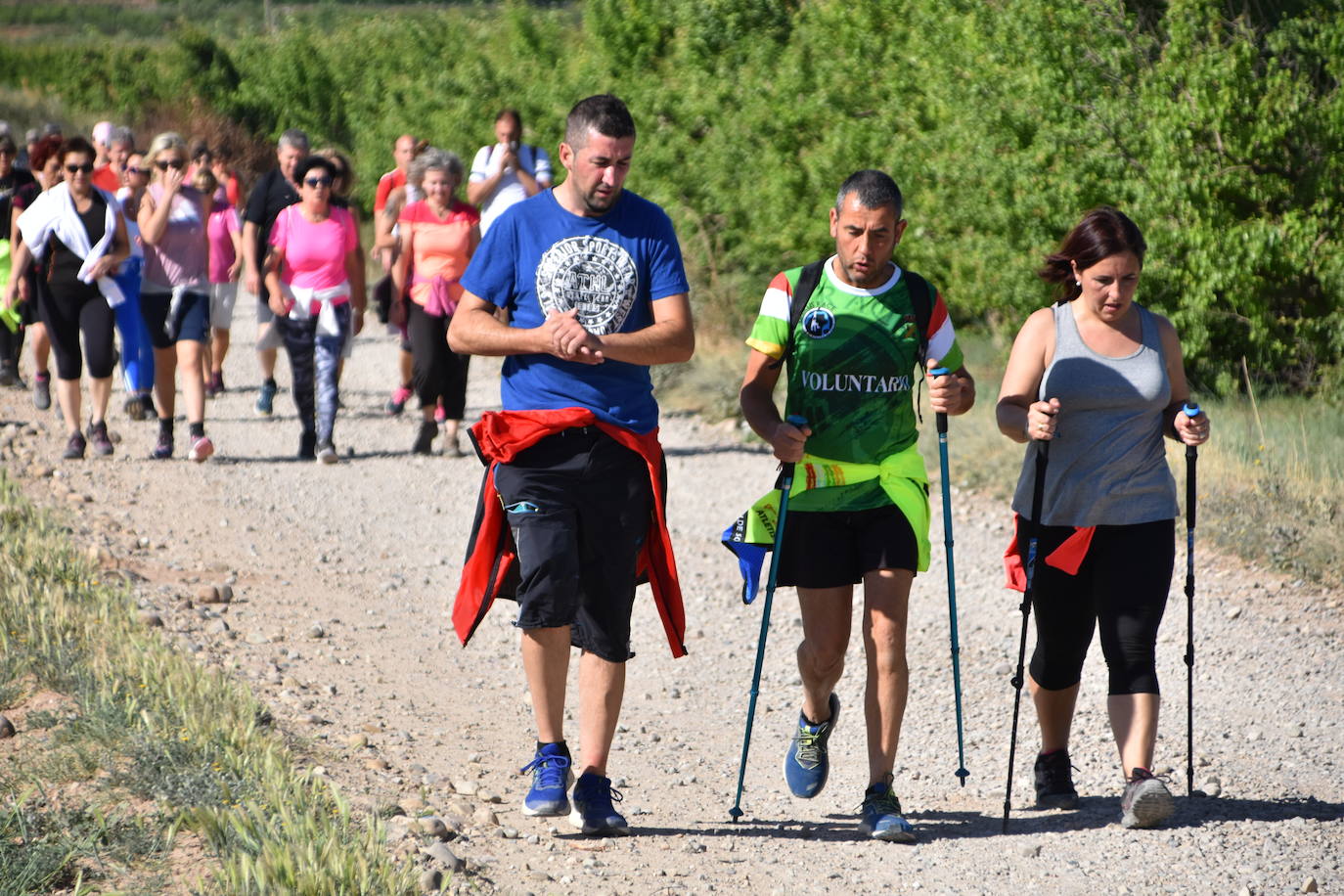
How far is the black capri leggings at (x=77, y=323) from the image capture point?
34.9 ft

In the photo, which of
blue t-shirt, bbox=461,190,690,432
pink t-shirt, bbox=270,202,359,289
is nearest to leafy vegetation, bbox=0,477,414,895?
blue t-shirt, bbox=461,190,690,432

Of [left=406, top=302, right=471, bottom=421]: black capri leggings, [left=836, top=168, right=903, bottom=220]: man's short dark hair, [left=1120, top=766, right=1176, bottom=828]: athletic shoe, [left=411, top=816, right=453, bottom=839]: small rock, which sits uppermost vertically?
[left=836, top=168, right=903, bottom=220]: man's short dark hair

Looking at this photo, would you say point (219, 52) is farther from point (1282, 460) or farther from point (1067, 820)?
point (1067, 820)

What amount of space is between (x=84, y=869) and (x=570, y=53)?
20.5 m

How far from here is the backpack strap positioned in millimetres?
4984

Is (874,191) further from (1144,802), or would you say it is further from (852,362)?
(1144,802)

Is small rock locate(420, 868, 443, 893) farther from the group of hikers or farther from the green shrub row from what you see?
the green shrub row

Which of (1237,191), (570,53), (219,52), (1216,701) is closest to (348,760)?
(1216,701)

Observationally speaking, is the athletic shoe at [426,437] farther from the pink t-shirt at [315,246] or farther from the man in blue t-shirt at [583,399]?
the man in blue t-shirt at [583,399]

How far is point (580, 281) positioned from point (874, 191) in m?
0.90

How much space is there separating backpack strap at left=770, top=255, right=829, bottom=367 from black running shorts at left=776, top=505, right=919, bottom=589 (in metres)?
0.52

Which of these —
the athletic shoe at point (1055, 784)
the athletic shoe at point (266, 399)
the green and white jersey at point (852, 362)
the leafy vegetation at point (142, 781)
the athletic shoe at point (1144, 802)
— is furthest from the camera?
the athletic shoe at point (266, 399)

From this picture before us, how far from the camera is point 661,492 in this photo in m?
4.97

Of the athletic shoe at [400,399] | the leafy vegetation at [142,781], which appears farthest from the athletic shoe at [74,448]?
the leafy vegetation at [142,781]
